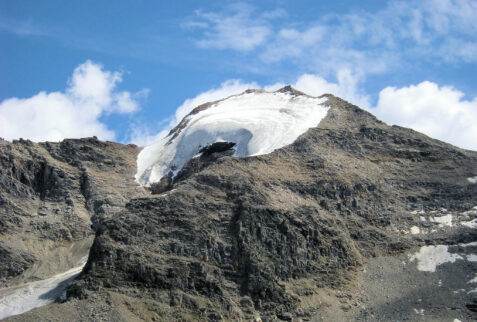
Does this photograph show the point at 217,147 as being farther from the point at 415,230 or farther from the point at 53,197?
the point at 415,230

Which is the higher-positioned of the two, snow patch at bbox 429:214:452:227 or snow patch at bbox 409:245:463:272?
snow patch at bbox 429:214:452:227

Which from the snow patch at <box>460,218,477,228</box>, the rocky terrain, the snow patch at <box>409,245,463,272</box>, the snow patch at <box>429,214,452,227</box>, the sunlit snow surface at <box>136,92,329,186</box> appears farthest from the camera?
the sunlit snow surface at <box>136,92,329,186</box>

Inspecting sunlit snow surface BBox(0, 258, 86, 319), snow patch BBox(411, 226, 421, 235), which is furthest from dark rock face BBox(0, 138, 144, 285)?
snow patch BBox(411, 226, 421, 235)

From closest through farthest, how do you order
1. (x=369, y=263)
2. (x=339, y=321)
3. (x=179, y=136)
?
(x=339, y=321) → (x=369, y=263) → (x=179, y=136)

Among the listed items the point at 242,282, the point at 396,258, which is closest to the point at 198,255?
the point at 242,282

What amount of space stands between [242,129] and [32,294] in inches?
1625

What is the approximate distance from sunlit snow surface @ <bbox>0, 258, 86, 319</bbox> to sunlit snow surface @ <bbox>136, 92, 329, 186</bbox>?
2838 cm

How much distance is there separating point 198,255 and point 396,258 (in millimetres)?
22947

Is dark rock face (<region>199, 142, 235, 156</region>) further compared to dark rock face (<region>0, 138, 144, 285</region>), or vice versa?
dark rock face (<region>199, 142, 235, 156</region>)

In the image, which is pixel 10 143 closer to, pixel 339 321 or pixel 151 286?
pixel 151 286

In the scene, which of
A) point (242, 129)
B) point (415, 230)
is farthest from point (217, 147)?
point (415, 230)

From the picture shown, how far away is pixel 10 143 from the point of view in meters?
96.7

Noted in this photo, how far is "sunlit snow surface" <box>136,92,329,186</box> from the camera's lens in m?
100

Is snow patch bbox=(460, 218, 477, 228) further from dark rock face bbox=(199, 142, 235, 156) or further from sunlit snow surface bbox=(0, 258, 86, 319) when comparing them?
sunlit snow surface bbox=(0, 258, 86, 319)
